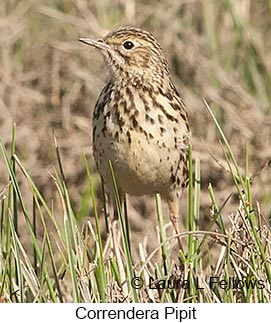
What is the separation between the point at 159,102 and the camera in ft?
17.5

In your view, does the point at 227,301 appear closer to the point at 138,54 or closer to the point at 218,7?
the point at 138,54

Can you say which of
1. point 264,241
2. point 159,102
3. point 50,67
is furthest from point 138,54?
point 50,67

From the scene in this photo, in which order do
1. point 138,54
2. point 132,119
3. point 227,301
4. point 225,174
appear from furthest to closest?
point 225,174
point 138,54
point 132,119
point 227,301

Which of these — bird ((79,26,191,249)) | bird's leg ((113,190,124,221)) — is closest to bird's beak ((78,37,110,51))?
bird ((79,26,191,249))

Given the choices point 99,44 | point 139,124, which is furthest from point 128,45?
point 139,124

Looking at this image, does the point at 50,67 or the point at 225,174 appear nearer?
the point at 225,174

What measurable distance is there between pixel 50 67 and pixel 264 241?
11.9 ft

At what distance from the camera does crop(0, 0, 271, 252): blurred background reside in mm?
7473

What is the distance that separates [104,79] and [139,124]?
8.25ft

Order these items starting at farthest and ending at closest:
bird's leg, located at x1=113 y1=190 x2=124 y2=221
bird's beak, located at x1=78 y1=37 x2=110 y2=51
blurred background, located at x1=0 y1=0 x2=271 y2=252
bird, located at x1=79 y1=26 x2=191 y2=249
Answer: blurred background, located at x1=0 y1=0 x2=271 y2=252 < bird's beak, located at x1=78 y1=37 x2=110 y2=51 < bird, located at x1=79 y1=26 x2=191 y2=249 < bird's leg, located at x1=113 y1=190 x2=124 y2=221

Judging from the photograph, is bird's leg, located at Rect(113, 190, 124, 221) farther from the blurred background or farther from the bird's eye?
the blurred background

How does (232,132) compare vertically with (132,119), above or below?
above

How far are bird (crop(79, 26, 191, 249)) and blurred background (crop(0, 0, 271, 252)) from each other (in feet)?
6.08

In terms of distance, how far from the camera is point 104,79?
7.68 m
